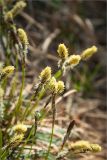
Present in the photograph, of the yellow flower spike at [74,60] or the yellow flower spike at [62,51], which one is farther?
the yellow flower spike at [74,60]

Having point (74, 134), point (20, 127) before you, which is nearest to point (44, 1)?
point (74, 134)

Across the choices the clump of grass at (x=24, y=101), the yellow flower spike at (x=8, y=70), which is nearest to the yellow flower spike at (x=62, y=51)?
the clump of grass at (x=24, y=101)

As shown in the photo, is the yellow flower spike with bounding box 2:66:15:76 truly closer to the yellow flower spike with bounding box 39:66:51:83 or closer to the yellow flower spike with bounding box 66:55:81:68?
the yellow flower spike with bounding box 39:66:51:83

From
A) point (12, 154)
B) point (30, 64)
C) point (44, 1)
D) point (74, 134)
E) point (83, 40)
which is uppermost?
point (44, 1)

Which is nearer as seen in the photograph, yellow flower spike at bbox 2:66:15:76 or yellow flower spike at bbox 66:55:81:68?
yellow flower spike at bbox 2:66:15:76

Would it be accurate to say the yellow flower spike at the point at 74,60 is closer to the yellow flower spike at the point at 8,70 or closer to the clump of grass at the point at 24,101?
the clump of grass at the point at 24,101

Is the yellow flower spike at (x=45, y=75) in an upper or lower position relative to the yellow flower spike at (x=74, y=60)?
lower

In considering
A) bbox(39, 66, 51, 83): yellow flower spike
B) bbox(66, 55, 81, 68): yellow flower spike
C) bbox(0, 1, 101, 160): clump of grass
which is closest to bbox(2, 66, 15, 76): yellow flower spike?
bbox(0, 1, 101, 160): clump of grass

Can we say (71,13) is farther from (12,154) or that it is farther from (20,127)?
(20,127)
